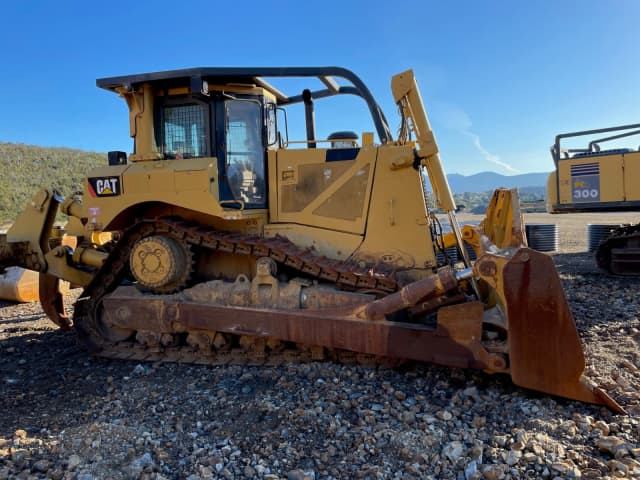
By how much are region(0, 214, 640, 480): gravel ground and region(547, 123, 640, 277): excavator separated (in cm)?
477

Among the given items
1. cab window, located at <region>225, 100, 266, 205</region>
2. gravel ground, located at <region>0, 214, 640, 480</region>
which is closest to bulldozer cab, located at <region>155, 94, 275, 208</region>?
cab window, located at <region>225, 100, 266, 205</region>

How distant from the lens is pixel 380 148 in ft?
16.1

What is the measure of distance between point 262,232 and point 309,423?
2.35 metres

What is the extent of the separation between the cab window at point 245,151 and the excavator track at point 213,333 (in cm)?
51

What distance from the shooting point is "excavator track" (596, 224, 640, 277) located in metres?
8.92

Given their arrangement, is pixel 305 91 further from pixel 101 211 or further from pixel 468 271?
pixel 468 271

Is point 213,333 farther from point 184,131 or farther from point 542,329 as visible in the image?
point 542,329

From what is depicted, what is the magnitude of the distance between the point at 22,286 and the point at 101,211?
4590 millimetres

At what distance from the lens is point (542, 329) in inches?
136

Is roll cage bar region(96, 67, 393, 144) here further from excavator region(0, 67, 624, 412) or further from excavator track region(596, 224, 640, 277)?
excavator track region(596, 224, 640, 277)

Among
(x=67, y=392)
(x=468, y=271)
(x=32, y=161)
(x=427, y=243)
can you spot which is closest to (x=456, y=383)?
(x=468, y=271)

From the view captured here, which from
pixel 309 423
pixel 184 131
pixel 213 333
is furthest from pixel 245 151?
pixel 309 423

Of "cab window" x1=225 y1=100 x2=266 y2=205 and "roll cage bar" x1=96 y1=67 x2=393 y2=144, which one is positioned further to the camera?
"cab window" x1=225 y1=100 x2=266 y2=205

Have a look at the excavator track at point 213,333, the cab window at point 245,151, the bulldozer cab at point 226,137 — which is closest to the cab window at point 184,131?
the bulldozer cab at point 226,137
